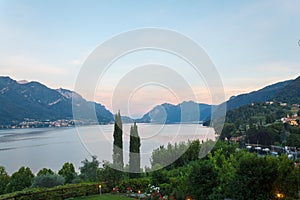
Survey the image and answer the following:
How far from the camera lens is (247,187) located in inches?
242

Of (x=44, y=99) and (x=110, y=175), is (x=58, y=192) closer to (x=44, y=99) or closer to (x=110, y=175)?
(x=110, y=175)

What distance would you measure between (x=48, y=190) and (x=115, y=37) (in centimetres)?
538

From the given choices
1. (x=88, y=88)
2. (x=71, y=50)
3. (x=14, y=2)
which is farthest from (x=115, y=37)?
(x=71, y=50)

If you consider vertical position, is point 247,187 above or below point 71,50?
below

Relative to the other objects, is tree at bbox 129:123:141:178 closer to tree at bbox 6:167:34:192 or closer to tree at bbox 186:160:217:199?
tree at bbox 186:160:217:199

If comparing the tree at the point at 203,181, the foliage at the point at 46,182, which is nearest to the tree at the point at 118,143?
the foliage at the point at 46,182

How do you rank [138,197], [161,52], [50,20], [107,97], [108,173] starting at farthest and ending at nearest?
[50,20], [108,173], [107,97], [138,197], [161,52]

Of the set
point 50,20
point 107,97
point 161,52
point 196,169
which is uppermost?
point 50,20

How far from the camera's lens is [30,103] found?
100375mm

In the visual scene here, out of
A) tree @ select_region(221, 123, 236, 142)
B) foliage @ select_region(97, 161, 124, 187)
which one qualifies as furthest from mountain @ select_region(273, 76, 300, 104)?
foliage @ select_region(97, 161, 124, 187)

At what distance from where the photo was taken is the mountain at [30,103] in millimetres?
85250

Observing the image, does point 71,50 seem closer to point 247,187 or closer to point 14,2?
point 14,2

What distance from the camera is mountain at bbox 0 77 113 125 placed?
85250mm

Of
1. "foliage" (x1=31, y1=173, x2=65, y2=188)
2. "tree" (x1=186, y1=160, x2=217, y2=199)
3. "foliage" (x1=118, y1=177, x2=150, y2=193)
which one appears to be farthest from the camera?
"foliage" (x1=31, y1=173, x2=65, y2=188)
